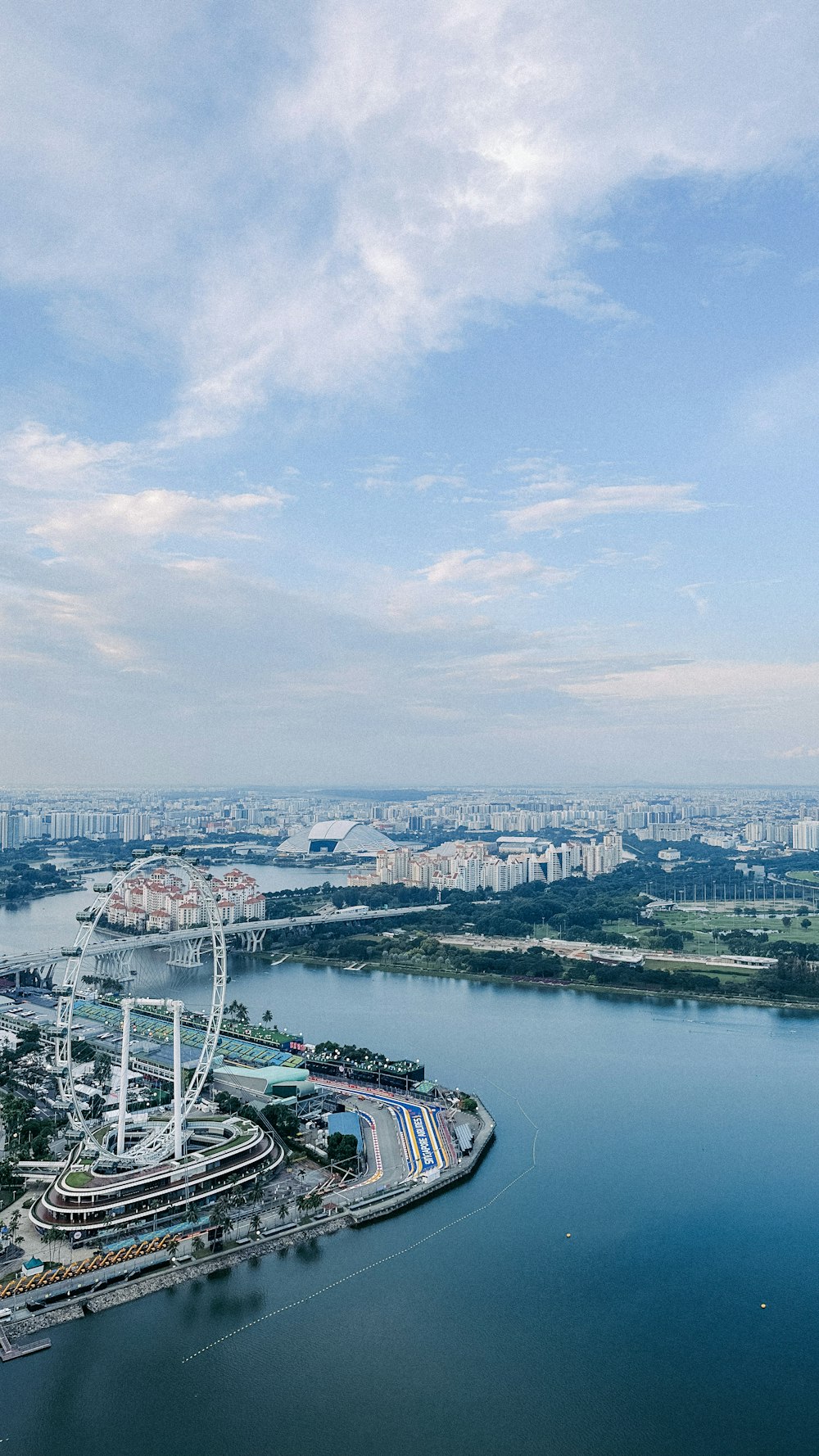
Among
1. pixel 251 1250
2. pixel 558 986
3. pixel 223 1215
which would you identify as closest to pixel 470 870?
pixel 558 986

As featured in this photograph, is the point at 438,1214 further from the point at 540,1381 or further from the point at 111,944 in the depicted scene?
the point at 111,944

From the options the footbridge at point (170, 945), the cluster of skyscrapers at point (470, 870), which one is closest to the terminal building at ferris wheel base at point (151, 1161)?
the footbridge at point (170, 945)

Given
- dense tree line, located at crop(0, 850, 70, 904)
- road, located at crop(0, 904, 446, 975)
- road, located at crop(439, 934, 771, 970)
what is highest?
dense tree line, located at crop(0, 850, 70, 904)

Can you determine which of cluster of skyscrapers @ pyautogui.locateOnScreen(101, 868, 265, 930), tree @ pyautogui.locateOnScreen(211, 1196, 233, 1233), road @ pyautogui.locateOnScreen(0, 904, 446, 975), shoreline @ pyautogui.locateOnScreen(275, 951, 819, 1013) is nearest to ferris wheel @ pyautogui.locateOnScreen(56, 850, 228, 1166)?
tree @ pyautogui.locateOnScreen(211, 1196, 233, 1233)

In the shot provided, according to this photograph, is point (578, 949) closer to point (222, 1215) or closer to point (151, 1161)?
point (151, 1161)

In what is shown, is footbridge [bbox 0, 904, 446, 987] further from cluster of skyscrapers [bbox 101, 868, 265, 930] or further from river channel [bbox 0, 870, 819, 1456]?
river channel [bbox 0, 870, 819, 1456]

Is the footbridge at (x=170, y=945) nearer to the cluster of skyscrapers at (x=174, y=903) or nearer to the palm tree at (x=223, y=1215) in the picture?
the cluster of skyscrapers at (x=174, y=903)

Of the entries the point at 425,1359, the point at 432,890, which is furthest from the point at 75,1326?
the point at 432,890
